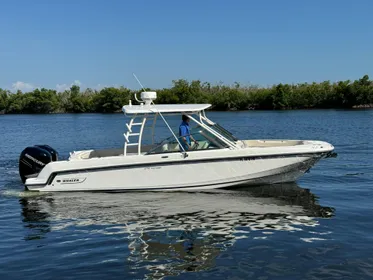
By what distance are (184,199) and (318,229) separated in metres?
3.66

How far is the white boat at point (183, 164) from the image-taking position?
36.7ft

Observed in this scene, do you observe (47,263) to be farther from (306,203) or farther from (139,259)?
(306,203)

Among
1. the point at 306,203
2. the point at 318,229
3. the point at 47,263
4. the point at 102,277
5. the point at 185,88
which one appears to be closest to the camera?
the point at 102,277

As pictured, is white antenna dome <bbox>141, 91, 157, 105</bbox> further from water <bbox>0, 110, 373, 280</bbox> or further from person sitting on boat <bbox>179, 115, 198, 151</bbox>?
water <bbox>0, 110, 373, 280</bbox>

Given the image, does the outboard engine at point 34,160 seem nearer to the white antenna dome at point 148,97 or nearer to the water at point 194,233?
the water at point 194,233

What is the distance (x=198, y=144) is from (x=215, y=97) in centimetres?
9635

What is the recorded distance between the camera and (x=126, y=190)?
461 inches

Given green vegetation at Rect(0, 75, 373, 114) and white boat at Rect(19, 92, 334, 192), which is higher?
green vegetation at Rect(0, 75, 373, 114)

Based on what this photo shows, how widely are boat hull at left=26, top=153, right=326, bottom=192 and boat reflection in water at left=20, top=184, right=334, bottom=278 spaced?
0.22 meters

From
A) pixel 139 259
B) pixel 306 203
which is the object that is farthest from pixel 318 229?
pixel 139 259

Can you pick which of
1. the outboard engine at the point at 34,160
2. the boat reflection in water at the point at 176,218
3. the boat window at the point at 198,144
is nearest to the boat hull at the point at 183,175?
the boat reflection in water at the point at 176,218

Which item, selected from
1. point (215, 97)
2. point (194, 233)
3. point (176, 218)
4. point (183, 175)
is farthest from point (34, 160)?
point (215, 97)

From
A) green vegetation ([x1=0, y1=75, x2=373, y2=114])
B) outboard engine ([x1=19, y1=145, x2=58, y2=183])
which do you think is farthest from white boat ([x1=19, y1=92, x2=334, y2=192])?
green vegetation ([x1=0, y1=75, x2=373, y2=114])

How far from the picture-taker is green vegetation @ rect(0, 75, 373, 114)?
96.2 meters
